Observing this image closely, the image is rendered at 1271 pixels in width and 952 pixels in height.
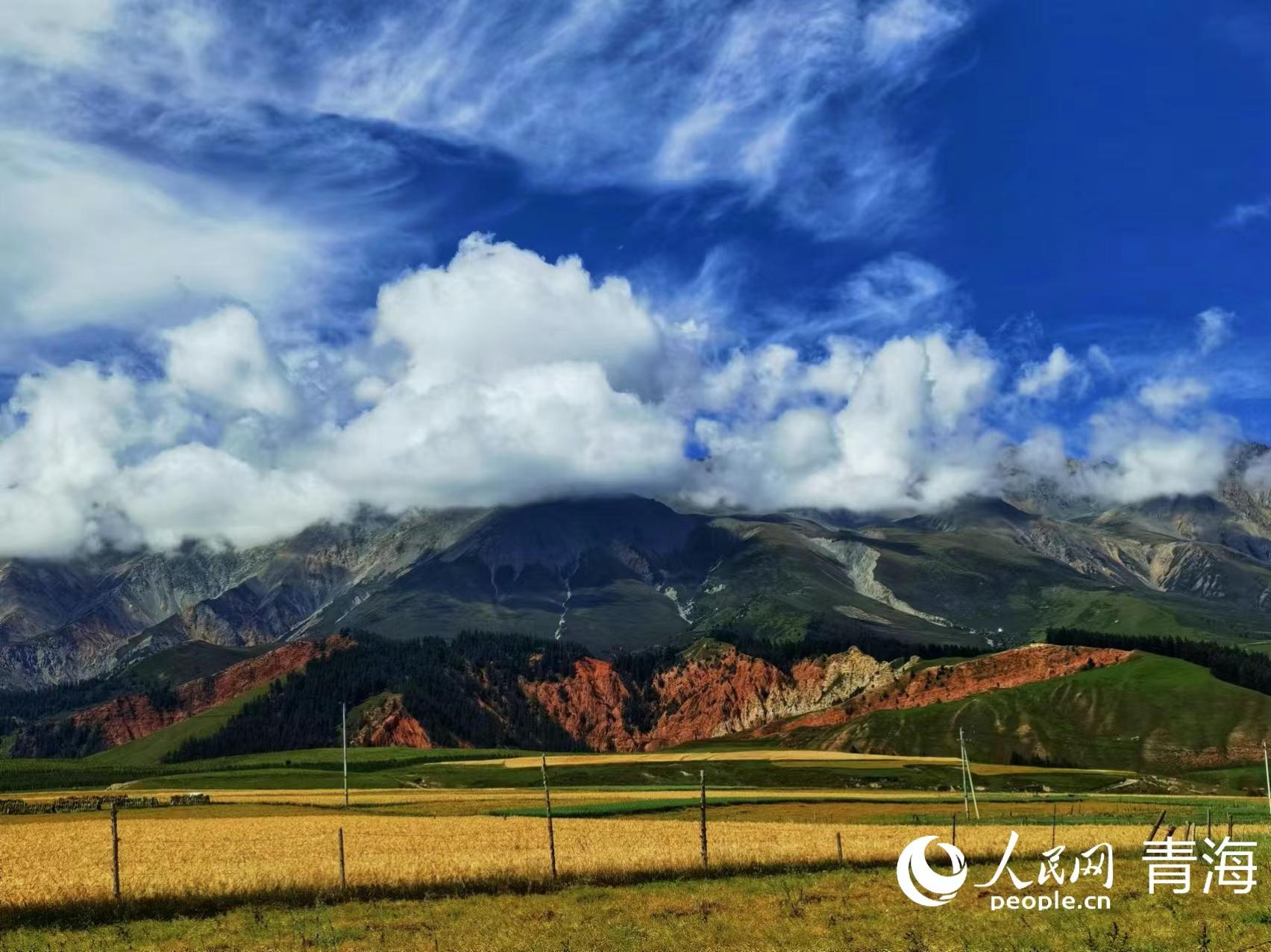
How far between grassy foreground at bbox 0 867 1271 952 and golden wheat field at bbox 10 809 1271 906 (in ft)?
14.2

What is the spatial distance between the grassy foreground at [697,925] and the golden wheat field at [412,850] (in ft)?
14.2

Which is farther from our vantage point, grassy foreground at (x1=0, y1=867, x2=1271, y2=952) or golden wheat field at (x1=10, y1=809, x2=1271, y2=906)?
golden wheat field at (x1=10, y1=809, x2=1271, y2=906)

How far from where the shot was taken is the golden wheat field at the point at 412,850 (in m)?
50.4

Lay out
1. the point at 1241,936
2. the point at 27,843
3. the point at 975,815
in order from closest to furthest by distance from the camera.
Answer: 1. the point at 1241,936
2. the point at 27,843
3. the point at 975,815

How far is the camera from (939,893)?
45.2 meters

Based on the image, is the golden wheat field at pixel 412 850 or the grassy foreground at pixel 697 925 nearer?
the grassy foreground at pixel 697 925

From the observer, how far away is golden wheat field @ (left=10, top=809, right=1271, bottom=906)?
50406 millimetres

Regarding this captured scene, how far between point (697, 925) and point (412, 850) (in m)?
32.4

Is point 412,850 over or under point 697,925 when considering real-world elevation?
under

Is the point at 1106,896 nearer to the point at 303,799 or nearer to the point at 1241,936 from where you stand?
the point at 1241,936

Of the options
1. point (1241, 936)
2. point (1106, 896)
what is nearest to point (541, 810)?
point (1106, 896)

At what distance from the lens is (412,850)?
6612 centimetres

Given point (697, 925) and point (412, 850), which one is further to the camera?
point (412, 850)

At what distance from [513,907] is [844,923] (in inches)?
588
